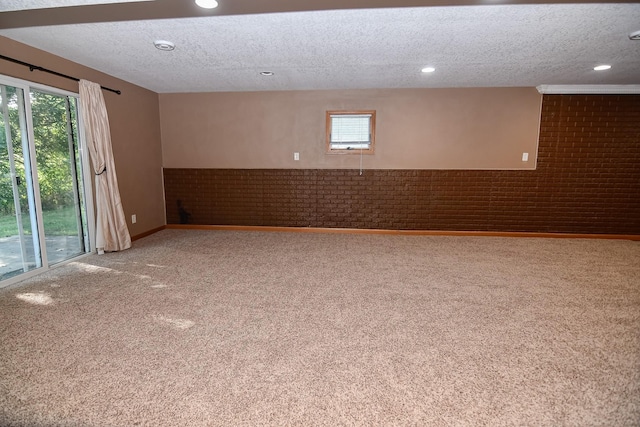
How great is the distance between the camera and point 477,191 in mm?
5035

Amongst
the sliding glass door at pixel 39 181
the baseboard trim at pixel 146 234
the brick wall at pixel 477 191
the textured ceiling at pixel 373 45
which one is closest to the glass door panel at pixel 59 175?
the sliding glass door at pixel 39 181

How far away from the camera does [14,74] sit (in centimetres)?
295

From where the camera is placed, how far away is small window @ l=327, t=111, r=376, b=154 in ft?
16.8

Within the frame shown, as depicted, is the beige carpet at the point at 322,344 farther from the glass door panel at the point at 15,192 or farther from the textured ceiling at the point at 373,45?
the textured ceiling at the point at 373,45

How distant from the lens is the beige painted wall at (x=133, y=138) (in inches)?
140

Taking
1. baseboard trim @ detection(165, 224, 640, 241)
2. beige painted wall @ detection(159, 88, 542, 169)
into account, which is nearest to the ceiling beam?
beige painted wall @ detection(159, 88, 542, 169)

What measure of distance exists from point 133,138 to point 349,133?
3263 mm

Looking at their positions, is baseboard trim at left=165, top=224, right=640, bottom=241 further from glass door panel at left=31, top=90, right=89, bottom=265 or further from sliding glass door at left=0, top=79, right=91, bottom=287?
sliding glass door at left=0, top=79, right=91, bottom=287

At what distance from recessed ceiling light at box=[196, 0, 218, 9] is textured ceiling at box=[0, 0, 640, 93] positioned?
0.47 feet

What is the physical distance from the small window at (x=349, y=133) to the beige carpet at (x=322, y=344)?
2.15 m

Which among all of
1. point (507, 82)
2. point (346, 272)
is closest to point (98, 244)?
point (346, 272)

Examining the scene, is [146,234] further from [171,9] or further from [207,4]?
[207,4]

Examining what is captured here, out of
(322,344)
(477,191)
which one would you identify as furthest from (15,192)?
(477,191)

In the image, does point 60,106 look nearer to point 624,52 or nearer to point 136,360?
point 136,360
